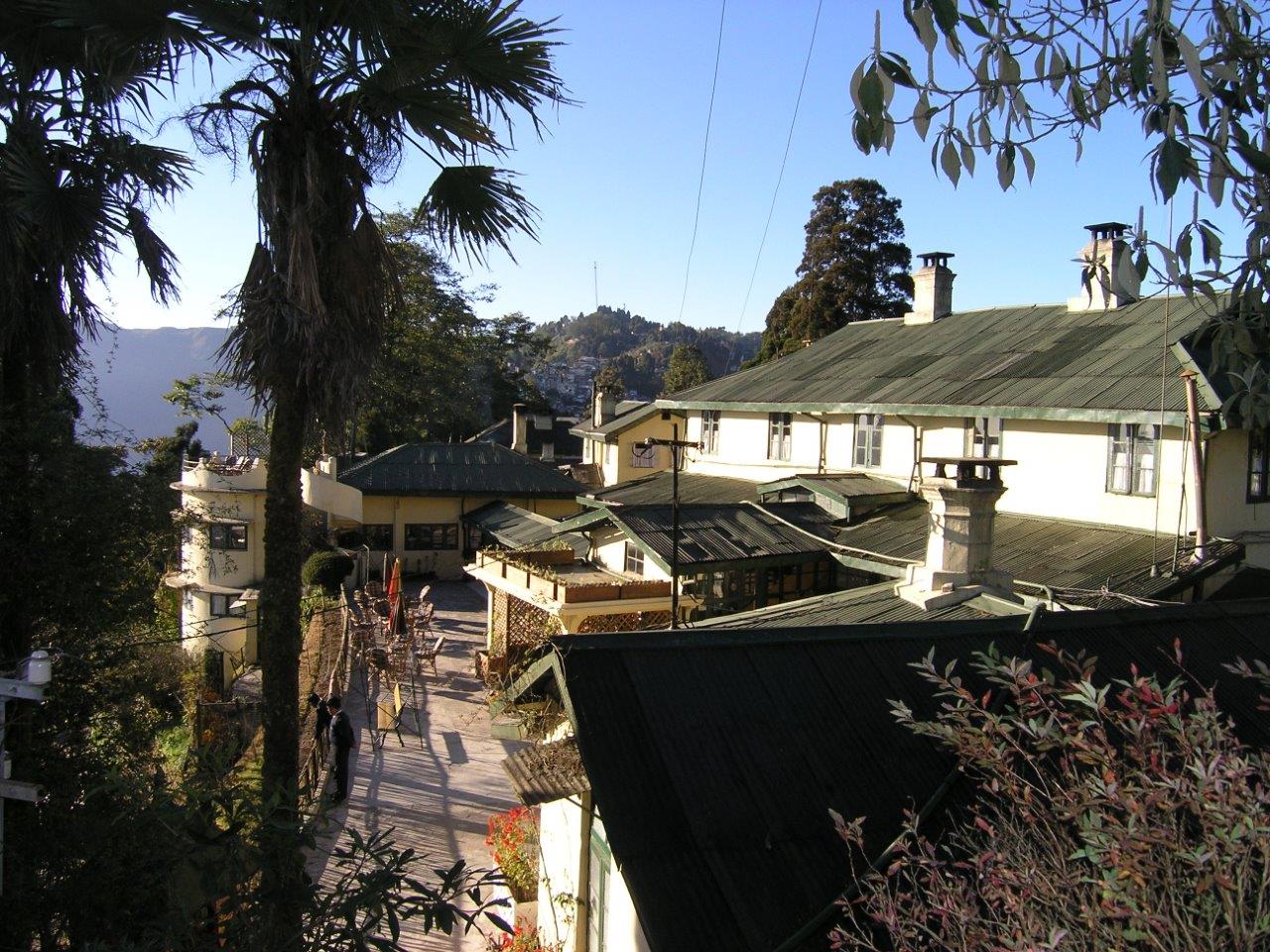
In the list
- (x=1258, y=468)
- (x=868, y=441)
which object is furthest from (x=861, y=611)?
(x=868, y=441)

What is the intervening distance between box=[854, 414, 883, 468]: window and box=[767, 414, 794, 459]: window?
87.3 inches

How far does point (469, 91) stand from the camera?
7.09 metres

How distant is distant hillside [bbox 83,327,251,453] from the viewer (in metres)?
8.02

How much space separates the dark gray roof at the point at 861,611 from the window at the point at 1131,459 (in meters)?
5.90

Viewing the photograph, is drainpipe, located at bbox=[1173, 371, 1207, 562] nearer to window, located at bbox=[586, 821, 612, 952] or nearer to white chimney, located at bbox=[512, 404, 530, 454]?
window, located at bbox=[586, 821, 612, 952]

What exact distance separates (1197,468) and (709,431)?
13088 millimetres

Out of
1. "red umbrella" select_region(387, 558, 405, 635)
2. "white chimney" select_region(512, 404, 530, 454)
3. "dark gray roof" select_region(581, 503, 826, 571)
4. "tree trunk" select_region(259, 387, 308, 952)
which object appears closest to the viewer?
"tree trunk" select_region(259, 387, 308, 952)

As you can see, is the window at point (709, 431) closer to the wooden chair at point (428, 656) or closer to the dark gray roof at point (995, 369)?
the dark gray roof at point (995, 369)

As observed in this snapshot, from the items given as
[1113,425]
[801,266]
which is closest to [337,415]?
[1113,425]

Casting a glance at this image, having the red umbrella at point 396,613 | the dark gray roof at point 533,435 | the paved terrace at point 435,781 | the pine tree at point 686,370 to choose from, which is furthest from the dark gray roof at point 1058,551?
the pine tree at point 686,370

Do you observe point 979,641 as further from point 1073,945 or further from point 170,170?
point 170,170

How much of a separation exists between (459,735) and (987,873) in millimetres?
12253

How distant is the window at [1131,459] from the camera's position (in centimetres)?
1414

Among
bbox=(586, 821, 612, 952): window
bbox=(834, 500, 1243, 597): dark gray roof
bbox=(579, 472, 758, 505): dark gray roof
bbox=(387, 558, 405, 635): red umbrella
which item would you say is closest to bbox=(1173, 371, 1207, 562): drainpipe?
bbox=(834, 500, 1243, 597): dark gray roof
